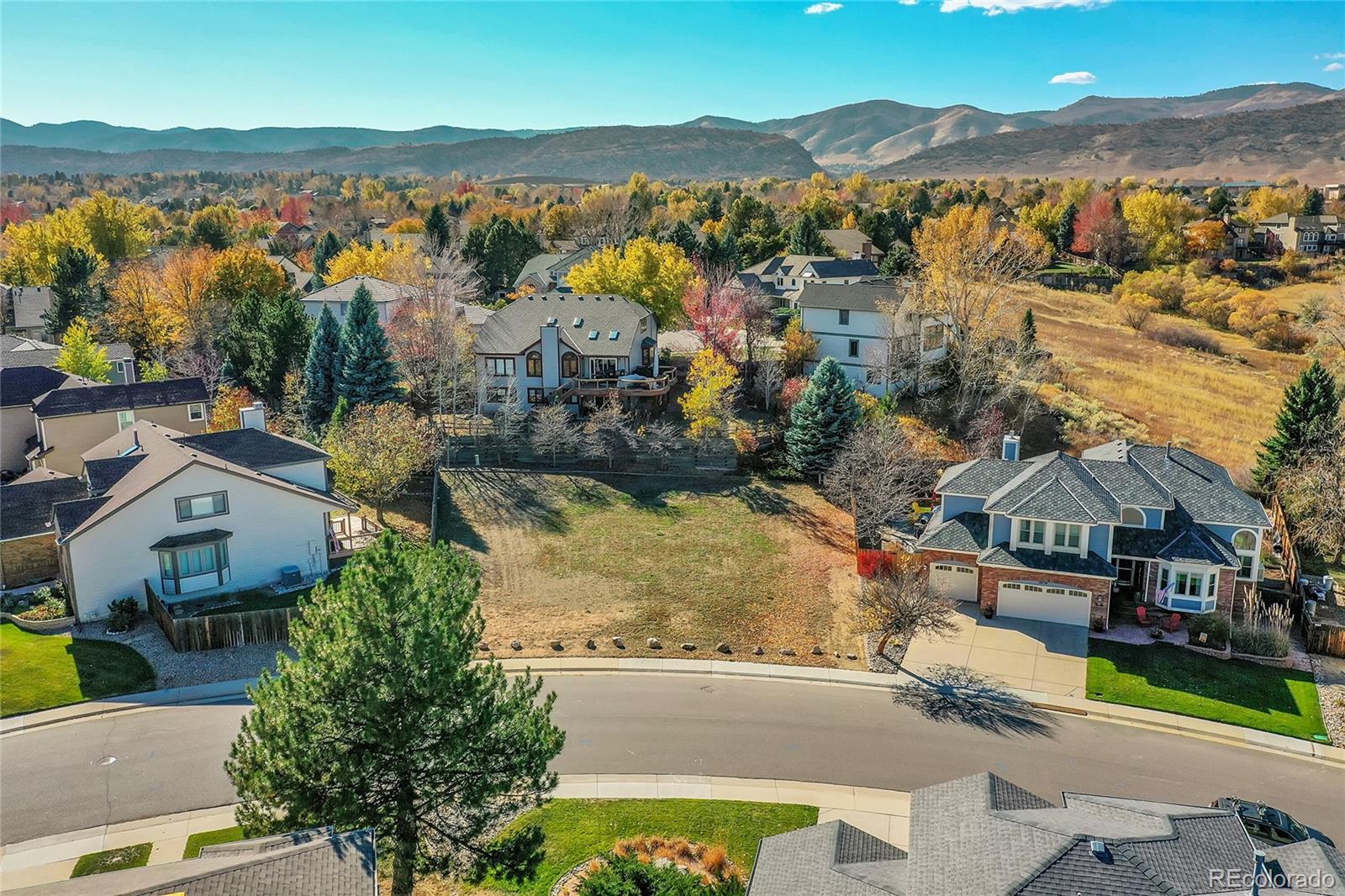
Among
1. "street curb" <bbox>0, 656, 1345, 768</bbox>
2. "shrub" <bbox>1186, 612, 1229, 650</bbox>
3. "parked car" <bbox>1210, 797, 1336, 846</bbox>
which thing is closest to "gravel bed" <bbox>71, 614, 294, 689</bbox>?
"street curb" <bbox>0, 656, 1345, 768</bbox>

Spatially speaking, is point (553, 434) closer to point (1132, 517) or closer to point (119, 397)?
point (119, 397)

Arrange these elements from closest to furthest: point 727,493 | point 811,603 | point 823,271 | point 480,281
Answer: point 811,603 → point 727,493 → point 823,271 → point 480,281

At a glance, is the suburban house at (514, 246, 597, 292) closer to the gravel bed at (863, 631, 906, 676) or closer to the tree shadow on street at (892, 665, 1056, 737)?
the gravel bed at (863, 631, 906, 676)

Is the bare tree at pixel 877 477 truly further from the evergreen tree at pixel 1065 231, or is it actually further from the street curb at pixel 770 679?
the evergreen tree at pixel 1065 231

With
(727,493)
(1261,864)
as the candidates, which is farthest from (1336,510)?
(1261,864)

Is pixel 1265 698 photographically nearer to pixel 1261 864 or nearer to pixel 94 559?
pixel 1261 864

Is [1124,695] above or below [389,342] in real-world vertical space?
below
